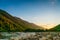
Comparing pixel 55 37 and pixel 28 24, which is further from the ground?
pixel 28 24

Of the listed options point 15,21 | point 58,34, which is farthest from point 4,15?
point 58,34

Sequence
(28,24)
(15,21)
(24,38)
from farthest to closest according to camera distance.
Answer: (15,21) < (28,24) < (24,38)

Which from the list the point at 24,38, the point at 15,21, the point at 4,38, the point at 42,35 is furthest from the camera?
the point at 15,21

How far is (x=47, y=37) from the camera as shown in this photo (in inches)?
202

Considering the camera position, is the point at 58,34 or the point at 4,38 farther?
the point at 58,34

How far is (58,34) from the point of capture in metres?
5.36

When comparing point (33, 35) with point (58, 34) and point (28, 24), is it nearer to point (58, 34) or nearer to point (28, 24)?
point (58, 34)

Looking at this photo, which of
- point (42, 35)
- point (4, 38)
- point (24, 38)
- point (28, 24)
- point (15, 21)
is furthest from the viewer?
point (15, 21)

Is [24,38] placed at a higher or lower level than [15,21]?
lower

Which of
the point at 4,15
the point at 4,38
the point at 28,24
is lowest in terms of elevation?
the point at 4,38

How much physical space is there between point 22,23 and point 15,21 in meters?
0.46

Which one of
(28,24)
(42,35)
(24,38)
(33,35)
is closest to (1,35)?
(24,38)

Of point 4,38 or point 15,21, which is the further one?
point 15,21

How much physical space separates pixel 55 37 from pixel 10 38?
62.8 inches
